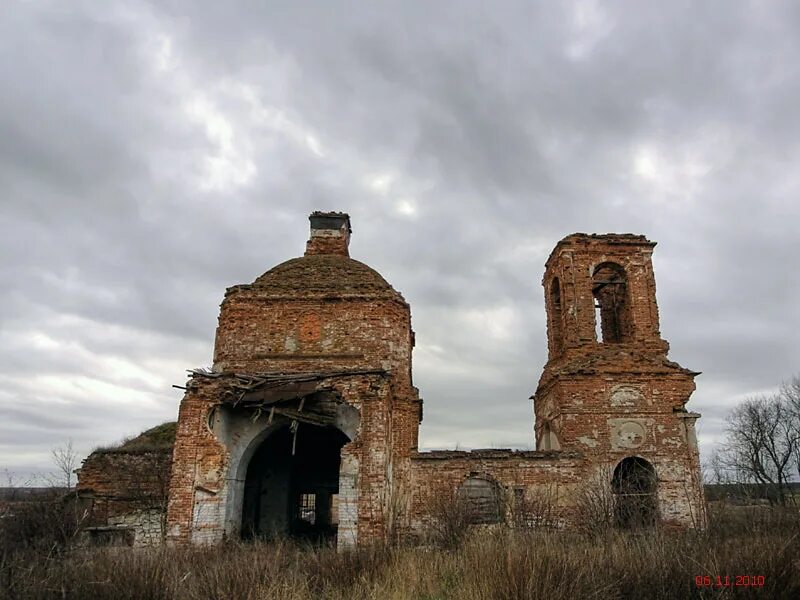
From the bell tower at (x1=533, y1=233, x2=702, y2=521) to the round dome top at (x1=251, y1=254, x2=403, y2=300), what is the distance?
5.20 m

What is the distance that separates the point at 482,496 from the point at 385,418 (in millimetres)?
3592

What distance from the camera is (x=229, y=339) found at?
15758mm

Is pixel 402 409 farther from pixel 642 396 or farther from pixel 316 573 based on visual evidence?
pixel 316 573

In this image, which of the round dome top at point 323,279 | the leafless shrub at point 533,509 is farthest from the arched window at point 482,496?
the round dome top at point 323,279

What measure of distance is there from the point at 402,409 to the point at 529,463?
3.61 meters

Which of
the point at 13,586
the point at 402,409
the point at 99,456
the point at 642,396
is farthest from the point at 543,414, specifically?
the point at 13,586

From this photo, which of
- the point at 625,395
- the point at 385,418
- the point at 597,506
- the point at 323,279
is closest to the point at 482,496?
the point at 597,506

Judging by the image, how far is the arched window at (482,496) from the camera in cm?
1362

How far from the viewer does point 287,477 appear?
16.3 meters
